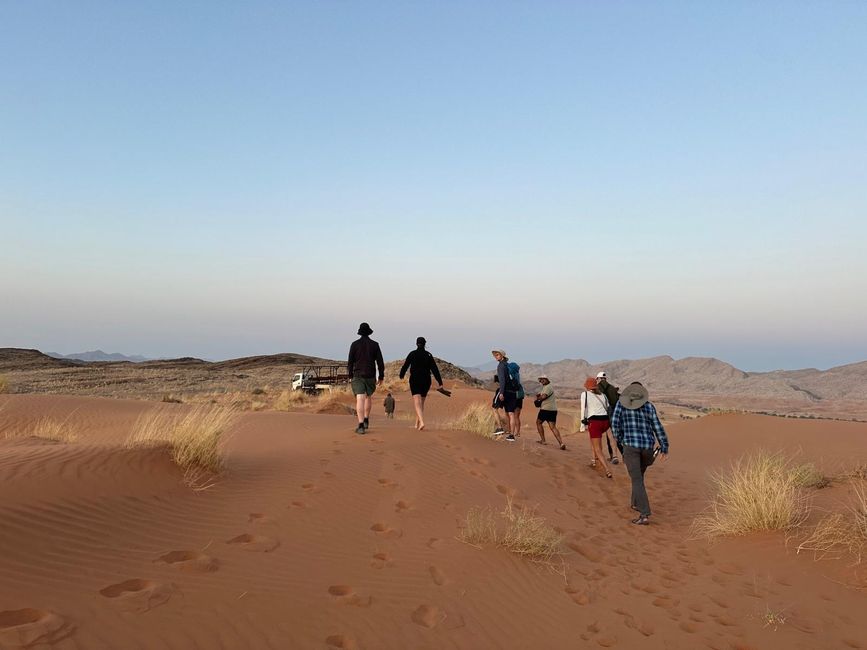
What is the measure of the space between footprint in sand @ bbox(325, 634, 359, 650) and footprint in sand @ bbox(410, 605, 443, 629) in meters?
0.60

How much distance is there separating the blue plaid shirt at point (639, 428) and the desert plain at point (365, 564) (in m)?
1.22

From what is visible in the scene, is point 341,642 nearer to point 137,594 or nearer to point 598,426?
point 137,594

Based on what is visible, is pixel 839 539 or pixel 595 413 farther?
pixel 595 413

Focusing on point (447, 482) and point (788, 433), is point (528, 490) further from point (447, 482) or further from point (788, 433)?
point (788, 433)

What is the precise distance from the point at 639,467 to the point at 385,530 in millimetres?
4065

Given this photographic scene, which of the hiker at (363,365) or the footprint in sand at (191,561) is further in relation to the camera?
the hiker at (363,365)

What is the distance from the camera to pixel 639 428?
7641 mm

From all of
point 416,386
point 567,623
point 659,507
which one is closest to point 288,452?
point 416,386

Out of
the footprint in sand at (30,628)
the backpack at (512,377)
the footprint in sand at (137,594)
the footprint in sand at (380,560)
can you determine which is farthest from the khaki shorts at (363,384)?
the footprint in sand at (30,628)

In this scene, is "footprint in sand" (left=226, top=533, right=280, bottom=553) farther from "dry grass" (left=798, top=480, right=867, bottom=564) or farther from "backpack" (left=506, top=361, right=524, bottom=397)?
"backpack" (left=506, top=361, right=524, bottom=397)

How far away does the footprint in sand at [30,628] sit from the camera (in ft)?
9.46

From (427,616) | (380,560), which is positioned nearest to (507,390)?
(380,560)

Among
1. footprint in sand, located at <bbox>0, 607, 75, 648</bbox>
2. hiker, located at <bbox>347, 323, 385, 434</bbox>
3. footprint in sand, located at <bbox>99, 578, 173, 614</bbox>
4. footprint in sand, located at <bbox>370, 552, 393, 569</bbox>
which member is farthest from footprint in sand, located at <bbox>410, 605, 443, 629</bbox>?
hiker, located at <bbox>347, 323, 385, 434</bbox>

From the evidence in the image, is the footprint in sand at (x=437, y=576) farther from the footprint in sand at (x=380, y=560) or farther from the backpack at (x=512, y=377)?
the backpack at (x=512, y=377)
